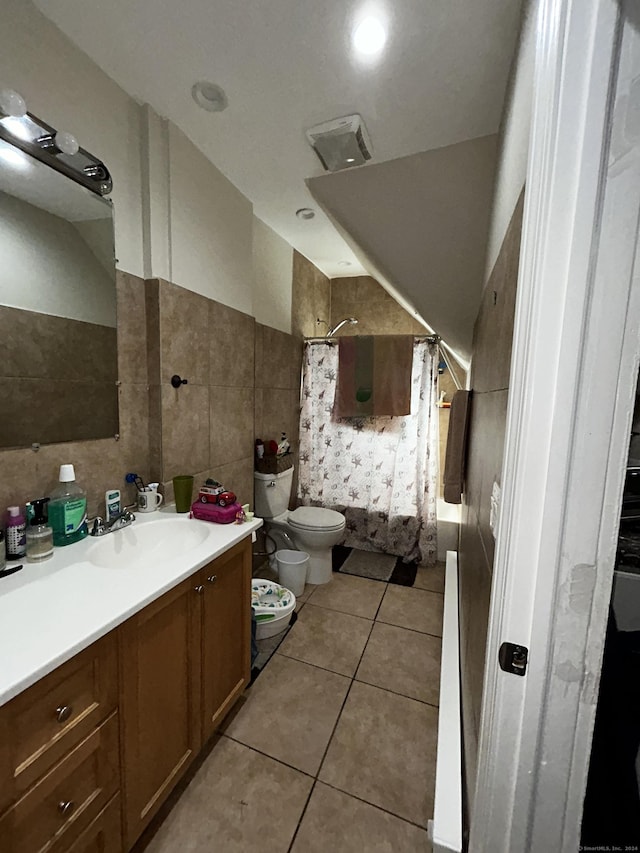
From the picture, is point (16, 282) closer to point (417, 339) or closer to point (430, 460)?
point (417, 339)

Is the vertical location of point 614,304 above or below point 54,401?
above

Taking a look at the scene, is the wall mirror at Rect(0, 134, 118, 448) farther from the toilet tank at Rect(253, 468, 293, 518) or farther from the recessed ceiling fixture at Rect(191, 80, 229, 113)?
the toilet tank at Rect(253, 468, 293, 518)

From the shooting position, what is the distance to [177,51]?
3.79ft

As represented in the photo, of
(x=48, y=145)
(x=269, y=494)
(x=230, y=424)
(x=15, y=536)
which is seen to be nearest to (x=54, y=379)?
(x=15, y=536)

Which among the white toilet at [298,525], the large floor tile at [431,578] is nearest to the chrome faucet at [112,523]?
the white toilet at [298,525]

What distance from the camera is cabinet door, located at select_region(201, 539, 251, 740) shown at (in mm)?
1153

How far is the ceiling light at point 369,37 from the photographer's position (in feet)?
3.32

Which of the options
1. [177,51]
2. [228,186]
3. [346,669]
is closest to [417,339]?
[228,186]

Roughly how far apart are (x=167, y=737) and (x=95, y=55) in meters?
2.24

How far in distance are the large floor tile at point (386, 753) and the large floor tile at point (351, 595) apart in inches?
22.1

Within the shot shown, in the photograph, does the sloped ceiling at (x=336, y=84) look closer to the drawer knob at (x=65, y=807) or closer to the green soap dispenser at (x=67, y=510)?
the green soap dispenser at (x=67, y=510)

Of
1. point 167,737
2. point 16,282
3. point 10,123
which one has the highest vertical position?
point 10,123

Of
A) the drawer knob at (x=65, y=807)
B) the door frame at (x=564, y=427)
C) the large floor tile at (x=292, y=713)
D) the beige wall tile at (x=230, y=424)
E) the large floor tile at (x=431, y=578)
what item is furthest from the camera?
the large floor tile at (x=431, y=578)

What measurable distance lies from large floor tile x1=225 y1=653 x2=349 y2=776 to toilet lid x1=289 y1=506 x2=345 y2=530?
2.46 feet
